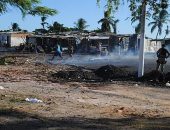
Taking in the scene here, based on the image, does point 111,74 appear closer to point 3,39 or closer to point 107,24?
point 3,39

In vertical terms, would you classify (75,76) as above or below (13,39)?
below

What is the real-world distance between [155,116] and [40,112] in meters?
2.88

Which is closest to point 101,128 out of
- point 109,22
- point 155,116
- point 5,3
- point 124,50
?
point 155,116

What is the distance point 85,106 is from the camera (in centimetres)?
1300

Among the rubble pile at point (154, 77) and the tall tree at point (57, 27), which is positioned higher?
the tall tree at point (57, 27)

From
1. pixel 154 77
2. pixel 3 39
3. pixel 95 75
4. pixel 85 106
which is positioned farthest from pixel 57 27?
pixel 85 106

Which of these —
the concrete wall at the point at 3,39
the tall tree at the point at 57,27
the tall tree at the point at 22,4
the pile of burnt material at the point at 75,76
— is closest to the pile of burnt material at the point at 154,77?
the pile of burnt material at the point at 75,76

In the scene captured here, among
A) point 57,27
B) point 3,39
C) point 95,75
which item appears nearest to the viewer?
point 95,75

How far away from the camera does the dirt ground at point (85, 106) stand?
386 inches

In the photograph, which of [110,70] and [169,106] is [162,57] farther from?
[169,106]

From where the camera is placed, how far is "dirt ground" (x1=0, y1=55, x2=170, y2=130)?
32.2 ft

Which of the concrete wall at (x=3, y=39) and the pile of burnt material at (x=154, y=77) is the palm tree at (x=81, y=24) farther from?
the pile of burnt material at (x=154, y=77)

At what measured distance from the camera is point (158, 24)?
10012 centimetres

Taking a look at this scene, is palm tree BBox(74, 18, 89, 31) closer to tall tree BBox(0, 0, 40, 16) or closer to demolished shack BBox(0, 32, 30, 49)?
demolished shack BBox(0, 32, 30, 49)
